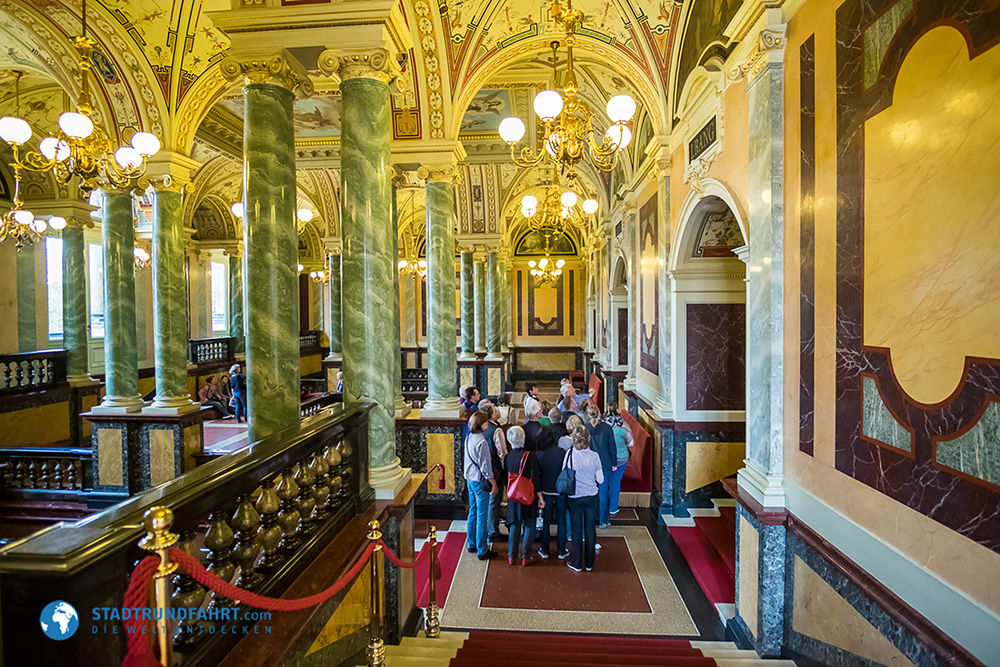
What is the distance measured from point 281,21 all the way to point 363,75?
2.31 ft

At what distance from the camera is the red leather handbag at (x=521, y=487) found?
5.50 m

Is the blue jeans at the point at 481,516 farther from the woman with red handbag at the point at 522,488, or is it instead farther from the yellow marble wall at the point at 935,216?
the yellow marble wall at the point at 935,216

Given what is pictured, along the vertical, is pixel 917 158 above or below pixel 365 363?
above

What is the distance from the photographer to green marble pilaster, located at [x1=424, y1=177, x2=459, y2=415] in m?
7.65

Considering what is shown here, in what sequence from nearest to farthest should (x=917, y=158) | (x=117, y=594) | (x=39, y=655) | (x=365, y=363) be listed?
(x=39, y=655), (x=117, y=594), (x=917, y=158), (x=365, y=363)

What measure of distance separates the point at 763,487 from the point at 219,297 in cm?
2164

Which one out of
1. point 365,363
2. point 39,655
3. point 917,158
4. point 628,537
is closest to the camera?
point 39,655

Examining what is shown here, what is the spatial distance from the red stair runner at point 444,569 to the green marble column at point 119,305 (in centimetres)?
518

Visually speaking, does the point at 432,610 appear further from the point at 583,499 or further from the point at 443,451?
the point at 443,451

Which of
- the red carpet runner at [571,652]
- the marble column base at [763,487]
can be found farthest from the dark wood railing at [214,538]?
the marble column base at [763,487]

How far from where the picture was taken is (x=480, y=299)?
17.6 m

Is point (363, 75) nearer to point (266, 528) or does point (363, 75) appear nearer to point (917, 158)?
point (266, 528)

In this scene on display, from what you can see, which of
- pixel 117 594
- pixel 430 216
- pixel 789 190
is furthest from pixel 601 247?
pixel 117 594

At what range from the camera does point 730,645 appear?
4.37 meters
